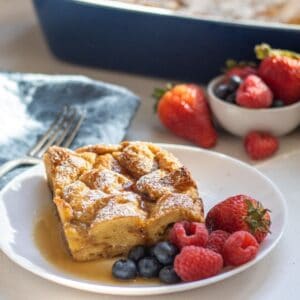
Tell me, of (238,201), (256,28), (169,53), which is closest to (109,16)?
(169,53)

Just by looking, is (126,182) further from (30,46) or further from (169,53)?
(30,46)

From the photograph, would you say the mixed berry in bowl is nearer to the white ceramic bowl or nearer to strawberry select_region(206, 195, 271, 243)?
the white ceramic bowl

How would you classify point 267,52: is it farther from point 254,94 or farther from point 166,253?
point 166,253

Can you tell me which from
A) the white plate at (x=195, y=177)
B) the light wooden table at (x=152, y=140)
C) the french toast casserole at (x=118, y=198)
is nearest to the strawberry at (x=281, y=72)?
the light wooden table at (x=152, y=140)

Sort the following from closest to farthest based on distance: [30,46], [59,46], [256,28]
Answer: [256,28], [59,46], [30,46]

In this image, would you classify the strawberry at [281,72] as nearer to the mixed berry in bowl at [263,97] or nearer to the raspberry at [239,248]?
the mixed berry in bowl at [263,97]

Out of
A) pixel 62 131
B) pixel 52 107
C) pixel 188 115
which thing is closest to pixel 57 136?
pixel 62 131
